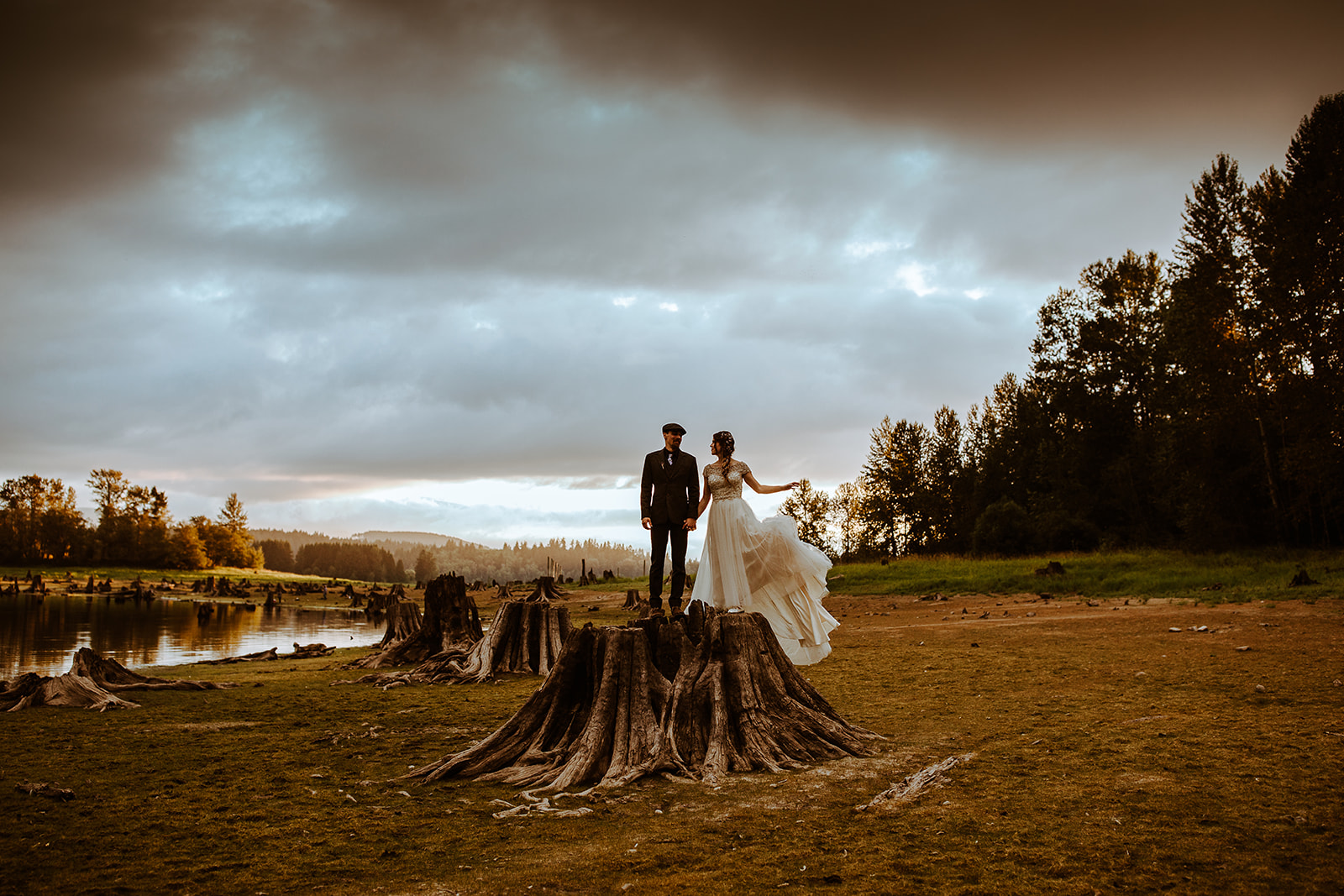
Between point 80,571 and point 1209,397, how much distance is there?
13415 centimetres

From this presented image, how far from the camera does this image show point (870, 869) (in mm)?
3908

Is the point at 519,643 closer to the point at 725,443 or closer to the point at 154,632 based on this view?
the point at 725,443

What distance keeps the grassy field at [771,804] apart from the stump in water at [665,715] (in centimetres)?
35

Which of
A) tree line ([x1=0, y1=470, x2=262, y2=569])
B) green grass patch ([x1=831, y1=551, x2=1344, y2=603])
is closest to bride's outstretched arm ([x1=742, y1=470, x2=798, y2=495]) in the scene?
green grass patch ([x1=831, y1=551, x2=1344, y2=603])

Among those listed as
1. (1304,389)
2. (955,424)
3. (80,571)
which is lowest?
(80,571)

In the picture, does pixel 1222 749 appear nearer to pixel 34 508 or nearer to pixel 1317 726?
pixel 1317 726

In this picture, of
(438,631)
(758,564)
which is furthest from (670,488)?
(438,631)

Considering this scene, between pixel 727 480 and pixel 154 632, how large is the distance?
30952 millimetres

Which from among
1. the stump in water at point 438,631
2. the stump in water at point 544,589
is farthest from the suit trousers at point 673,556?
the stump in water at point 544,589

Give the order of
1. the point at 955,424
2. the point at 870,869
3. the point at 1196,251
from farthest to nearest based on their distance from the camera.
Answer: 1. the point at 955,424
2. the point at 1196,251
3. the point at 870,869

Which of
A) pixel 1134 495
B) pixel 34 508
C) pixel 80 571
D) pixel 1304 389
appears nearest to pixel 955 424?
pixel 1134 495

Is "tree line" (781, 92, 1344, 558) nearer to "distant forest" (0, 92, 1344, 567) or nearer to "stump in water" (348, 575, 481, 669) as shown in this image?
"distant forest" (0, 92, 1344, 567)

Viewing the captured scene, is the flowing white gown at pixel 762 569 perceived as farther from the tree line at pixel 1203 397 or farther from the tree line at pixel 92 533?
the tree line at pixel 92 533

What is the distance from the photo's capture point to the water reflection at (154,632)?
2169 centimetres
